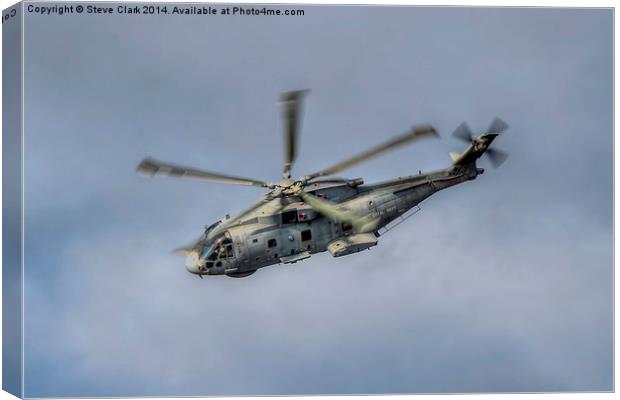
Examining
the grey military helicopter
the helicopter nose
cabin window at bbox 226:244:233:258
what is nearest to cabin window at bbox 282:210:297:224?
the grey military helicopter

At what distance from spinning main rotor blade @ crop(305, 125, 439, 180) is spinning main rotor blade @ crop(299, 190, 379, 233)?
31.7 inches

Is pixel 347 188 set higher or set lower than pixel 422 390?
higher

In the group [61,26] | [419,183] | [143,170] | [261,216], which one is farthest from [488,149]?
[61,26]

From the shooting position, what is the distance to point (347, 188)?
113 ft

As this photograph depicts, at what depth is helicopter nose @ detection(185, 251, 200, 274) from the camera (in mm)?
33625

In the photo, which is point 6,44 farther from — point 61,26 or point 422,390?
point 422,390

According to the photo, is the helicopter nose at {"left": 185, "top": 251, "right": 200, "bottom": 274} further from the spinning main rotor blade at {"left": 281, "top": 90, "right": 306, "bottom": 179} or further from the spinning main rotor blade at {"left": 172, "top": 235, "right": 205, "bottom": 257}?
the spinning main rotor blade at {"left": 281, "top": 90, "right": 306, "bottom": 179}

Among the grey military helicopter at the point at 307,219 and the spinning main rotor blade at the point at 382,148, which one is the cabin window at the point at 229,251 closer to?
the grey military helicopter at the point at 307,219

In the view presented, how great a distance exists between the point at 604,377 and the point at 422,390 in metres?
5.19

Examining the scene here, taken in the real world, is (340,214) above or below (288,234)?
above

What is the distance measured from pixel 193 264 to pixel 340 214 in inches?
168

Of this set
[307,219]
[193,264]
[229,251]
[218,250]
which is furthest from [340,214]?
[193,264]

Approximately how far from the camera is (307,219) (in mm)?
34219

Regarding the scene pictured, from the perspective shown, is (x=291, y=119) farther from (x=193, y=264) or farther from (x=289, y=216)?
(x=193, y=264)
